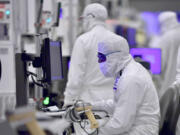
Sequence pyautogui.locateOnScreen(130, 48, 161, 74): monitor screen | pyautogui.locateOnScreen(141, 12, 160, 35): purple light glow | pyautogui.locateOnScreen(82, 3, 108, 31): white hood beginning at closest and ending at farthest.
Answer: pyautogui.locateOnScreen(82, 3, 108, 31): white hood
pyautogui.locateOnScreen(130, 48, 161, 74): monitor screen
pyautogui.locateOnScreen(141, 12, 160, 35): purple light glow

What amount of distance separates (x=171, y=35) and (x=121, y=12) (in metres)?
5.38

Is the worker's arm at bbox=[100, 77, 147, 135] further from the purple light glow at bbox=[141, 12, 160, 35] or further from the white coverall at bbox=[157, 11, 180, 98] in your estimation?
the purple light glow at bbox=[141, 12, 160, 35]

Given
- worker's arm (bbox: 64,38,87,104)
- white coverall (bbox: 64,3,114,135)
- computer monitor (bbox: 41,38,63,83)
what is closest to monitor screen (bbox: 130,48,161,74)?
white coverall (bbox: 64,3,114,135)

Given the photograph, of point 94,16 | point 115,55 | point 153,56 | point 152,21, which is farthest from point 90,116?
point 152,21

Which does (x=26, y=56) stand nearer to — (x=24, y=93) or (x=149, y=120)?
(x=24, y=93)

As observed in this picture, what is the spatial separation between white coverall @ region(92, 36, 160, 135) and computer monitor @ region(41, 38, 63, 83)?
0.41m

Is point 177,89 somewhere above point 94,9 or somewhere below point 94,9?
below

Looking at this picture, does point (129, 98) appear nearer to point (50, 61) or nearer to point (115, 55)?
point (115, 55)

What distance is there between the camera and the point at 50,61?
117 inches

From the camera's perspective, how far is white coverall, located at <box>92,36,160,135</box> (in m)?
2.64

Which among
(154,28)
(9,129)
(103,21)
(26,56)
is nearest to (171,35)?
(103,21)

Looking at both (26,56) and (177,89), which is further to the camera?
(177,89)

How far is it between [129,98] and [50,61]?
0.70 meters

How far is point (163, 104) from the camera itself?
11.4 ft
